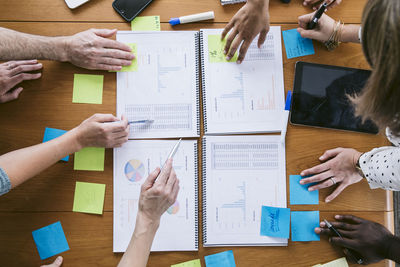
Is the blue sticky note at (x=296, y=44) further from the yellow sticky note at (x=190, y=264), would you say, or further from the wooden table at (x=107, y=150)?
the yellow sticky note at (x=190, y=264)

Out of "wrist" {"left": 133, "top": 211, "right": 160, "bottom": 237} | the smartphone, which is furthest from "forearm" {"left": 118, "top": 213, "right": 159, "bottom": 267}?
the smartphone

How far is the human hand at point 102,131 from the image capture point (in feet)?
3.27

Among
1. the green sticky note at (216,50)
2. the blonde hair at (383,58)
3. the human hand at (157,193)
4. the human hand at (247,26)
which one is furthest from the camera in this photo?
the green sticky note at (216,50)

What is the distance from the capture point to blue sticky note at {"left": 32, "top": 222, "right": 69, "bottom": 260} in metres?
1.03

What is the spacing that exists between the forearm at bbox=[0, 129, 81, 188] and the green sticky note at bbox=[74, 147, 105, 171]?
45 mm

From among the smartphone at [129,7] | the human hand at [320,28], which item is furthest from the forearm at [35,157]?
the human hand at [320,28]

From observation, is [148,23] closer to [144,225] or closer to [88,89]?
[88,89]

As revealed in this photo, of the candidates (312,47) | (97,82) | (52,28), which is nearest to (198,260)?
(97,82)

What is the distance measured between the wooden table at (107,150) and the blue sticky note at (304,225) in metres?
0.02

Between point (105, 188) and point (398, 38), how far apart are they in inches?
36.7

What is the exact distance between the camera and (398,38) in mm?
600

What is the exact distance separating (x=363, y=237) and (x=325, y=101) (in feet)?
1.57

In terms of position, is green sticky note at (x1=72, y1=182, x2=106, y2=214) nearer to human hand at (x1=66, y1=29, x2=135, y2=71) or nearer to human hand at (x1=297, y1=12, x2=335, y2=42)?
human hand at (x1=66, y1=29, x2=135, y2=71)

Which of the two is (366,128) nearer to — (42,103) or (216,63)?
(216,63)
